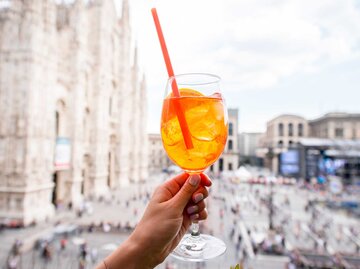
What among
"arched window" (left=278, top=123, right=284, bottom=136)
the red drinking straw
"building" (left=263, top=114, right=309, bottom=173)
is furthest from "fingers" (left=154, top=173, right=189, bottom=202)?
"arched window" (left=278, top=123, right=284, bottom=136)

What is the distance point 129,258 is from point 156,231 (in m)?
0.14

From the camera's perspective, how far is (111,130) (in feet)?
92.2

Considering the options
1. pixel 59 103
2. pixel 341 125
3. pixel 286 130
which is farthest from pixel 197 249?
pixel 341 125

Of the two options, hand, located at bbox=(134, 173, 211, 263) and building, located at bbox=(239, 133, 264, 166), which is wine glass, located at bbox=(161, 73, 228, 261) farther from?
building, located at bbox=(239, 133, 264, 166)

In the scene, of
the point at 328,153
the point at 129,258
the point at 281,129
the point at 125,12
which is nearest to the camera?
the point at 129,258

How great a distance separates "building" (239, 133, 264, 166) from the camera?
5545 centimetres

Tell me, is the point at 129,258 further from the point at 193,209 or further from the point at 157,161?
the point at 157,161

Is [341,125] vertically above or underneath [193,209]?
above

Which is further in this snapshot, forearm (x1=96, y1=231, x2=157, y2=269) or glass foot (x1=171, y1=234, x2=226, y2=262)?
glass foot (x1=171, y1=234, x2=226, y2=262)

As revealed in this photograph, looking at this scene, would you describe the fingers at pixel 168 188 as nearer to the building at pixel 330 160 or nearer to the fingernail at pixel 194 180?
the fingernail at pixel 194 180

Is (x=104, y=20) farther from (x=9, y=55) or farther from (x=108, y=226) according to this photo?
(x=108, y=226)

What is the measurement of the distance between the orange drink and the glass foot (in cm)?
40

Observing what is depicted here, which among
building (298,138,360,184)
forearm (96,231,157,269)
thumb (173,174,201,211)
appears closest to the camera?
forearm (96,231,157,269)

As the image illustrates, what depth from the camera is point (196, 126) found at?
1.21 metres
